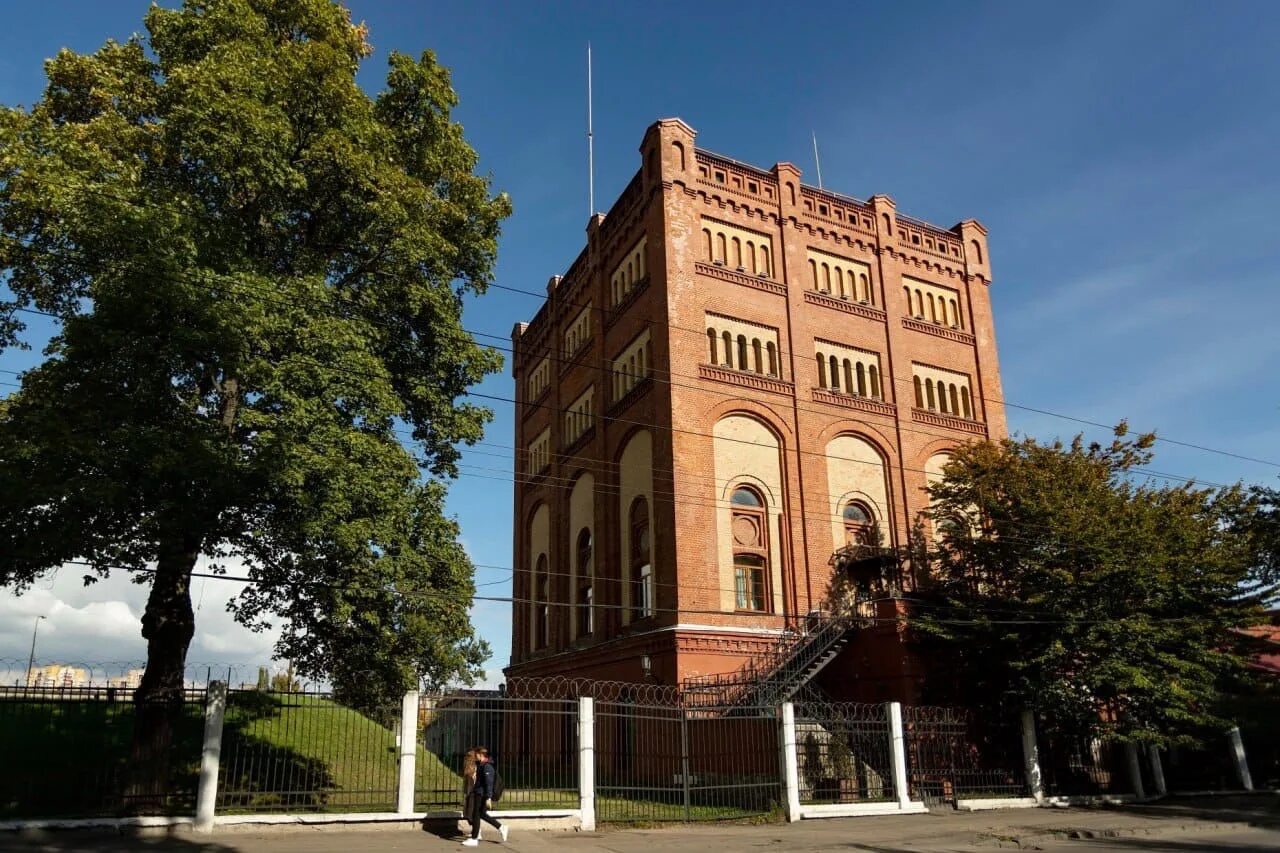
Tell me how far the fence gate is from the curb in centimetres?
379

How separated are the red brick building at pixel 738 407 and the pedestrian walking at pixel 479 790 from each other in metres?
8.51

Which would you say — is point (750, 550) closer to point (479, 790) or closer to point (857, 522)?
point (857, 522)

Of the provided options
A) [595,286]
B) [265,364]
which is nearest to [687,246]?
[595,286]

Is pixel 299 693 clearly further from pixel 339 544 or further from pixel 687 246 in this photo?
pixel 687 246

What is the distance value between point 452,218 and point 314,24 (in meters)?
4.12

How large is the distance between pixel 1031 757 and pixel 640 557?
1063 cm

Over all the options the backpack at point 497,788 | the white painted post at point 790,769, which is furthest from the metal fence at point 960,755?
the backpack at point 497,788

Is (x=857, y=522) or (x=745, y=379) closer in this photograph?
(x=745, y=379)

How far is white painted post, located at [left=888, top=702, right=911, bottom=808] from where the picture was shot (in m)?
17.7

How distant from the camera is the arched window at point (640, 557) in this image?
24297 millimetres

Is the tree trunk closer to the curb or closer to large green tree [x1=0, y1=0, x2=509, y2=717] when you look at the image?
large green tree [x1=0, y1=0, x2=509, y2=717]

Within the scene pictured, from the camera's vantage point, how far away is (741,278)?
25.9 metres

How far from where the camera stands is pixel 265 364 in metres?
12.6

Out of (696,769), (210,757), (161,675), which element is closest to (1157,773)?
(696,769)
